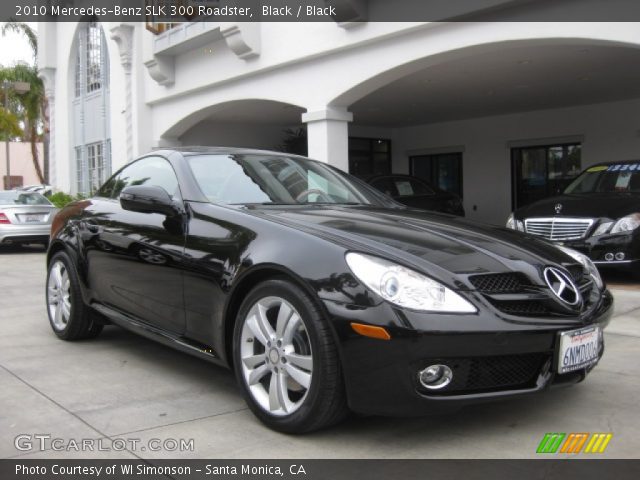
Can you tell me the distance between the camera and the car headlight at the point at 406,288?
277 centimetres

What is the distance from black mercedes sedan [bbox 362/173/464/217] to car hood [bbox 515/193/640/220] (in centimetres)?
370

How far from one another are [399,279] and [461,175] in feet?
54.5

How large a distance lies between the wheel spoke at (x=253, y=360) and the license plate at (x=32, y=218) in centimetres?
1202

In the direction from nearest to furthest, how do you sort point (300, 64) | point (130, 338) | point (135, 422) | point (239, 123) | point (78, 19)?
point (135, 422), point (130, 338), point (300, 64), point (239, 123), point (78, 19)

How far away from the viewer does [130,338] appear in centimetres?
527

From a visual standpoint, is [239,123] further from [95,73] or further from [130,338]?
[130,338]

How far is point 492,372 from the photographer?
112 inches

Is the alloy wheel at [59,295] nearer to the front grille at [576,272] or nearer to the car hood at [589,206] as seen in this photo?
the front grille at [576,272]

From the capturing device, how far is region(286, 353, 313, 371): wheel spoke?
2.96 meters

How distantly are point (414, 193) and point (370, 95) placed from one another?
2.62 metres

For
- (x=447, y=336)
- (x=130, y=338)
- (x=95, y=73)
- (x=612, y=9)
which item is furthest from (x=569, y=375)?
(x=95, y=73)

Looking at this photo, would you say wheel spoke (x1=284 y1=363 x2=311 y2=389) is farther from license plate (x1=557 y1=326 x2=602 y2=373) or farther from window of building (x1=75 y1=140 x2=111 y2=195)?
window of building (x1=75 y1=140 x2=111 y2=195)

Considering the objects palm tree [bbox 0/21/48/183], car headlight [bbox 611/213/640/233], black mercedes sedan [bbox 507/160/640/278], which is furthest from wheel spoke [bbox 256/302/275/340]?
palm tree [bbox 0/21/48/183]
